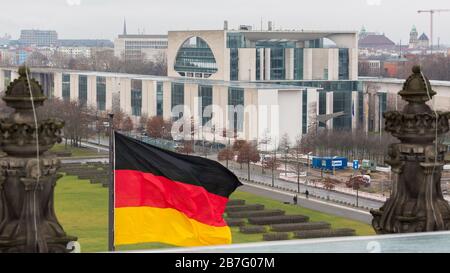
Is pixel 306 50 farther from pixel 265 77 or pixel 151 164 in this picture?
pixel 151 164

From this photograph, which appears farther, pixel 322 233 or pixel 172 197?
pixel 322 233

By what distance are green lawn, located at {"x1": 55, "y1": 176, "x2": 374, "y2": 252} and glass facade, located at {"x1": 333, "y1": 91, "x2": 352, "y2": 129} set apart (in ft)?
80.4

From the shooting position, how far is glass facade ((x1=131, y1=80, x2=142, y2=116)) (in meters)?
59.8

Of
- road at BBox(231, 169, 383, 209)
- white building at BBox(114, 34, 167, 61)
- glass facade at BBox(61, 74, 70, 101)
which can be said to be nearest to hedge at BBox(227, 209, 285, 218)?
road at BBox(231, 169, 383, 209)

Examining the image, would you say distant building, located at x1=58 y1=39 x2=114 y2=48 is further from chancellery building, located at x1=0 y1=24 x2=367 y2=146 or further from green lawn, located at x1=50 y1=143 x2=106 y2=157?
green lawn, located at x1=50 y1=143 x2=106 y2=157

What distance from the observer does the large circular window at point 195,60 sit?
59878 mm

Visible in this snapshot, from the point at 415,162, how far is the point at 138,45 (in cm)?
11832

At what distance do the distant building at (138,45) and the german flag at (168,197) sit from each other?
360ft

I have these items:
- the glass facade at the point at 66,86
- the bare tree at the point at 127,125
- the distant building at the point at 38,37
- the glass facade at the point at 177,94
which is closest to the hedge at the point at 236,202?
the bare tree at the point at 127,125

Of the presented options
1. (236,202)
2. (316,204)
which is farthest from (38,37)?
(236,202)

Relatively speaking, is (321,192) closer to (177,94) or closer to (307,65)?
(177,94)

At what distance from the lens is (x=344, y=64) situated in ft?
200

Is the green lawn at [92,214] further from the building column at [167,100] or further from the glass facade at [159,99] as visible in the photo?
the glass facade at [159,99]
